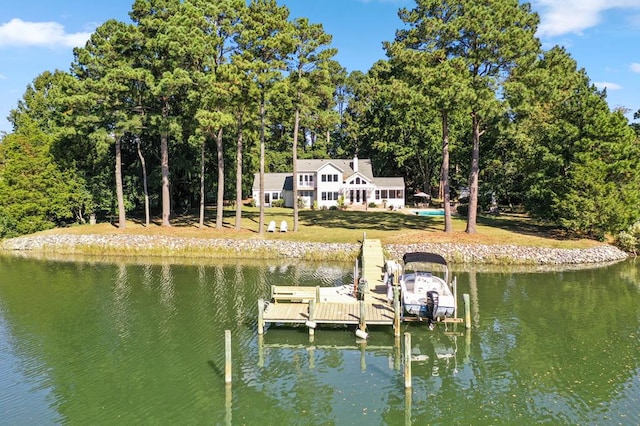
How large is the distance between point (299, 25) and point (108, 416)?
31609mm

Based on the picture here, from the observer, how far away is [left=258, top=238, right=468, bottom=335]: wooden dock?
64.8 ft

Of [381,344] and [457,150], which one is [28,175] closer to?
[381,344]

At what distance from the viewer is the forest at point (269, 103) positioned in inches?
1379

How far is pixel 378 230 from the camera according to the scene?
4303cm

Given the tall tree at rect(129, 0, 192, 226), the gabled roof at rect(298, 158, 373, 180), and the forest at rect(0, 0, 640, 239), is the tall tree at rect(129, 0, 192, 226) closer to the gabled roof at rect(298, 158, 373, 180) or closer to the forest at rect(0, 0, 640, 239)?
the forest at rect(0, 0, 640, 239)

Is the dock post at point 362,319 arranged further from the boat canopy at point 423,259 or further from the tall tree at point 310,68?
the tall tree at point 310,68

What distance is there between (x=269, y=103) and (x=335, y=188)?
28452 millimetres

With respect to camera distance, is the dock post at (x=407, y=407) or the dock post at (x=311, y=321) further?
the dock post at (x=311, y=321)

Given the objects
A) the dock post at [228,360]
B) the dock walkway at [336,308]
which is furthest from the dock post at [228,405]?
the dock walkway at [336,308]

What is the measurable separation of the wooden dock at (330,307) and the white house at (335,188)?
42.2 metres

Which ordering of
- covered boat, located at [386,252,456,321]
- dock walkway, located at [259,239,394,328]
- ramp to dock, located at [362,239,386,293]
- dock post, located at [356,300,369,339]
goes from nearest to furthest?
dock post, located at [356,300,369,339] → dock walkway, located at [259,239,394,328] → covered boat, located at [386,252,456,321] → ramp to dock, located at [362,239,386,293]

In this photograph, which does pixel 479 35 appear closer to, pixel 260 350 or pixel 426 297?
pixel 426 297

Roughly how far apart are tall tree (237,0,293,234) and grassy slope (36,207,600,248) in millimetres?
12562

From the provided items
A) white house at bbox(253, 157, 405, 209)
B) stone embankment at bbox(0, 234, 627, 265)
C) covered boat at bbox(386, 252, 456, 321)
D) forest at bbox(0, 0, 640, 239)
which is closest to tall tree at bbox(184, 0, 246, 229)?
forest at bbox(0, 0, 640, 239)
